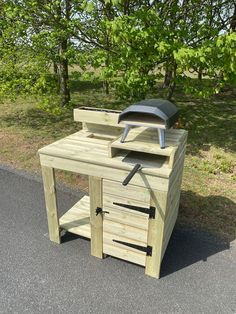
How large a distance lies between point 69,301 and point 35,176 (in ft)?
9.28

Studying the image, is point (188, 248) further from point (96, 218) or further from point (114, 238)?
point (96, 218)

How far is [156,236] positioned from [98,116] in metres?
1.59

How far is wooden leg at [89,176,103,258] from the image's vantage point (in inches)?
108

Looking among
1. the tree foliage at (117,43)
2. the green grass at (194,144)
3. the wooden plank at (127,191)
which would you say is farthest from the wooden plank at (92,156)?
the tree foliage at (117,43)

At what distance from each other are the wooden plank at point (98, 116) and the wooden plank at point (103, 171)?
2.49ft

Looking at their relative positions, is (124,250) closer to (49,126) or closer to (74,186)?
(74,186)

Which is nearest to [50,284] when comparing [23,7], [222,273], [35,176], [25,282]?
[25,282]

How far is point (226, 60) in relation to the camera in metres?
4.27

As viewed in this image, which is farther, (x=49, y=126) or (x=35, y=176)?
(x=49, y=126)

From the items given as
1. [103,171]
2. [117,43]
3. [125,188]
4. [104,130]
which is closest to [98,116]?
[104,130]

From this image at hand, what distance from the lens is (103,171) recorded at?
263cm

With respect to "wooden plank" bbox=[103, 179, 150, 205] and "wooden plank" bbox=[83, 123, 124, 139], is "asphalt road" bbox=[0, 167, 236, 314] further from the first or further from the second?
"wooden plank" bbox=[83, 123, 124, 139]

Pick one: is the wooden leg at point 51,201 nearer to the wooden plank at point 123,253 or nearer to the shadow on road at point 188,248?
the wooden plank at point 123,253

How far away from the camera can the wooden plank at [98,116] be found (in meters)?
3.20
